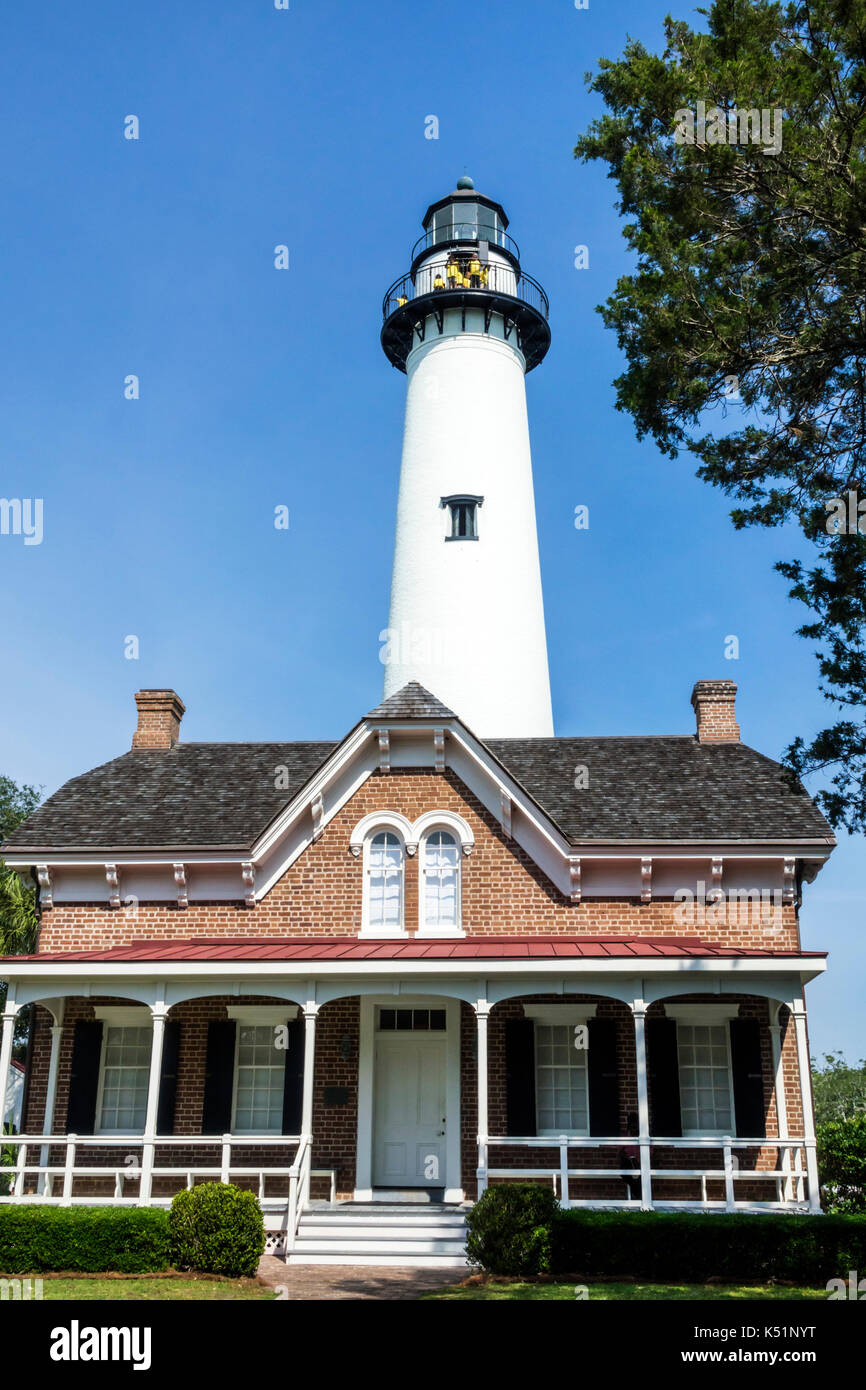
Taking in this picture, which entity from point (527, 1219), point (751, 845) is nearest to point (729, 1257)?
point (527, 1219)

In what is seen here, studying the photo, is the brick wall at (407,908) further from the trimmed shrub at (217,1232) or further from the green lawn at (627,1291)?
the green lawn at (627,1291)

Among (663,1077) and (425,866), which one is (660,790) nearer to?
(425,866)

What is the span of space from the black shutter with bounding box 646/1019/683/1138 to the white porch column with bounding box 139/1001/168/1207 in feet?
21.6

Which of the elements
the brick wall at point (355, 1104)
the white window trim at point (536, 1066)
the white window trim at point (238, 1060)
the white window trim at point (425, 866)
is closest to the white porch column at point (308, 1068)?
the brick wall at point (355, 1104)

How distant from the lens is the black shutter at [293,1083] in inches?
674

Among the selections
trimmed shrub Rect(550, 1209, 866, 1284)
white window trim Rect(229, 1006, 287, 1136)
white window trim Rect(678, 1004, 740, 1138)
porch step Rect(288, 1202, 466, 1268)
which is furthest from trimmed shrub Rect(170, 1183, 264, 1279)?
white window trim Rect(678, 1004, 740, 1138)

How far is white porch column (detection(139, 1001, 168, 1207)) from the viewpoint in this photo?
623 inches

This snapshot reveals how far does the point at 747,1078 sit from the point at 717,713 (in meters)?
6.99

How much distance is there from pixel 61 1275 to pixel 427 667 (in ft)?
45.8

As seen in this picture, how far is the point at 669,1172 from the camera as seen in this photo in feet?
50.3

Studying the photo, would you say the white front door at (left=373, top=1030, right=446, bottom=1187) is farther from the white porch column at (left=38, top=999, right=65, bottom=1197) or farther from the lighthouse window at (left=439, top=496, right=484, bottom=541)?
the lighthouse window at (left=439, top=496, right=484, bottom=541)

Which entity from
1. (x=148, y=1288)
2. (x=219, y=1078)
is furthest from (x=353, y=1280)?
(x=219, y=1078)

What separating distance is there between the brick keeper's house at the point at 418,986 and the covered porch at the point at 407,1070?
0.04m
